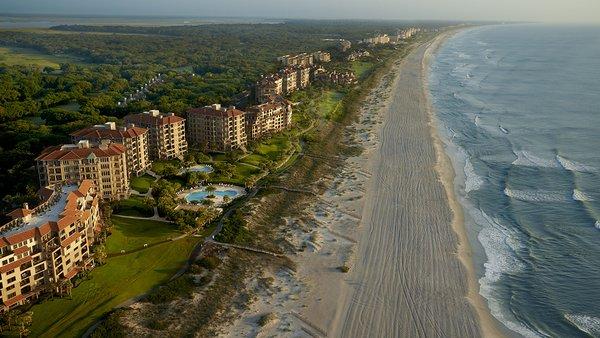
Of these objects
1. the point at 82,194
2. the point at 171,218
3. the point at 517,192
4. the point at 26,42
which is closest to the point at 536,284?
the point at 517,192

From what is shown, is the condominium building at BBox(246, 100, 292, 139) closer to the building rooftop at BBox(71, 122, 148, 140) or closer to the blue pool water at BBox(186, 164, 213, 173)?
the blue pool water at BBox(186, 164, 213, 173)

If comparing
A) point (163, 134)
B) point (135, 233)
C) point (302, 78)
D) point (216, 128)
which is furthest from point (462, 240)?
point (302, 78)

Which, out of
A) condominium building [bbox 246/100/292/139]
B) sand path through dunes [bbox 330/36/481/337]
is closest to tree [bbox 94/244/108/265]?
sand path through dunes [bbox 330/36/481/337]

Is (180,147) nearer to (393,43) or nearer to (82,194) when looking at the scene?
(82,194)

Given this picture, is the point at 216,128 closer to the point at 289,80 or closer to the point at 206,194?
the point at 206,194

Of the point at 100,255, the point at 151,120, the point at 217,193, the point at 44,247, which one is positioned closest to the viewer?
the point at 44,247

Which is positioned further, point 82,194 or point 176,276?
point 82,194
